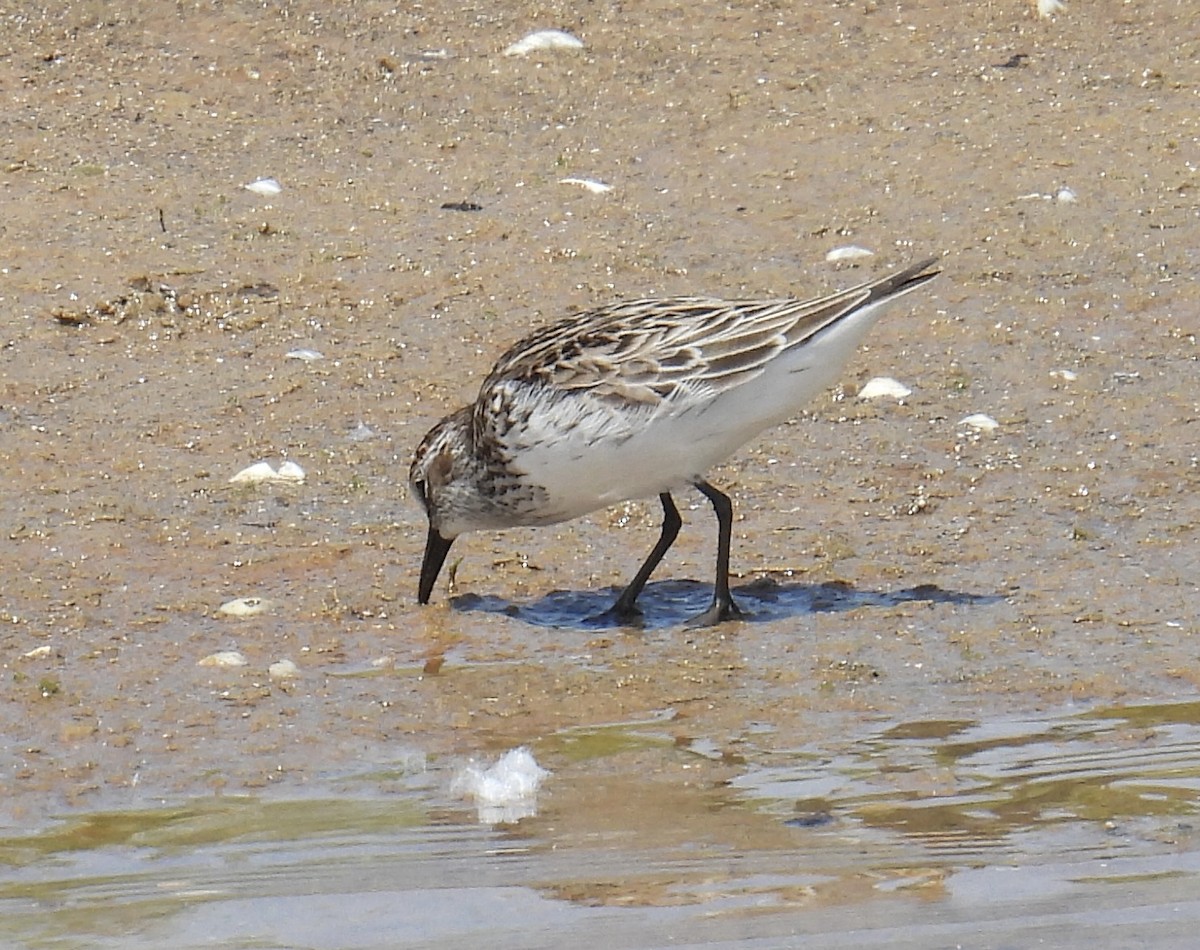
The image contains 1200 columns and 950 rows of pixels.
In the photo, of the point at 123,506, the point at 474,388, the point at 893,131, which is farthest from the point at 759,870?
the point at 893,131

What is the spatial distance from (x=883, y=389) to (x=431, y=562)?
2.31 metres

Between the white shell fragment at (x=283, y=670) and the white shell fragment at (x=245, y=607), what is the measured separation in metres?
0.43

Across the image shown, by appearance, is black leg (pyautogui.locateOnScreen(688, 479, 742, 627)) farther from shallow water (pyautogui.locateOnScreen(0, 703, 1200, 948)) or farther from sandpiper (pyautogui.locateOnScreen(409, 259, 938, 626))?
shallow water (pyautogui.locateOnScreen(0, 703, 1200, 948))

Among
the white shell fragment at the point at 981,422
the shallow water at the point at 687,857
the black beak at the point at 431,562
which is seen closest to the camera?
the shallow water at the point at 687,857

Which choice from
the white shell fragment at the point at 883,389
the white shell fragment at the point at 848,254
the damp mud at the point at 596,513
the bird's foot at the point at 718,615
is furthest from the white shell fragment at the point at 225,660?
the white shell fragment at the point at 848,254

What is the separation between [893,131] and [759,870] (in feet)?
22.9

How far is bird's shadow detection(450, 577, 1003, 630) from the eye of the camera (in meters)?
7.06

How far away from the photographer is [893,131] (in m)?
11.3

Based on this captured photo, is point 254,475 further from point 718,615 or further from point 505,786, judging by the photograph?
point 505,786

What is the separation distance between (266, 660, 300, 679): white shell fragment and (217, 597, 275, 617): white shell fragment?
43cm

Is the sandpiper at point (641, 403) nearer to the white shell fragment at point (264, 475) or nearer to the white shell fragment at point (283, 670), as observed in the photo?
the white shell fragment at point (283, 670)

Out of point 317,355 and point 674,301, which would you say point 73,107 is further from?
point 674,301

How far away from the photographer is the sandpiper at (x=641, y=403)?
6816mm

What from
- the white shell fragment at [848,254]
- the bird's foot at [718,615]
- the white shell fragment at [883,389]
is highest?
the white shell fragment at [848,254]
